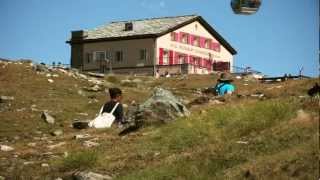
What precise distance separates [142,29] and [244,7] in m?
65.9

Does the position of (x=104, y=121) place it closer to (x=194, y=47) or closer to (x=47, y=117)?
(x=47, y=117)

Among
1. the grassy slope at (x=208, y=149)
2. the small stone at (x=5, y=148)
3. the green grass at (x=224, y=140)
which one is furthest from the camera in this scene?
the small stone at (x=5, y=148)

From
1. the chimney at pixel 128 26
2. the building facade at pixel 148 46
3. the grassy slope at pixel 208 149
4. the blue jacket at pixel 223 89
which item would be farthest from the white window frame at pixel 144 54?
the grassy slope at pixel 208 149

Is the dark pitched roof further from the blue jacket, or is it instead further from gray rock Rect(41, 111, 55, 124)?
the blue jacket

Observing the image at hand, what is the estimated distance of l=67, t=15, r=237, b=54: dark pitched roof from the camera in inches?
2997

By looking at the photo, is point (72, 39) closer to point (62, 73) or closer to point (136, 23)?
point (136, 23)

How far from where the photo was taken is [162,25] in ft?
257

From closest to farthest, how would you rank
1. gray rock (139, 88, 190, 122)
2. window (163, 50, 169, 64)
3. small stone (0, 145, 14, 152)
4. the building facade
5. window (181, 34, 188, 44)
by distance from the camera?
small stone (0, 145, 14, 152) < gray rock (139, 88, 190, 122) < the building facade < window (163, 50, 169, 64) < window (181, 34, 188, 44)

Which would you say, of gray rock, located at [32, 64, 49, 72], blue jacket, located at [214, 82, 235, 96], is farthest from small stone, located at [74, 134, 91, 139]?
gray rock, located at [32, 64, 49, 72]

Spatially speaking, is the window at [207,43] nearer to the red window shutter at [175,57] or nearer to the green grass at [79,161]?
the red window shutter at [175,57]

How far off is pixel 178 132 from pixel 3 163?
9.37 feet

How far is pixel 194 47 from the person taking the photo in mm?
81125

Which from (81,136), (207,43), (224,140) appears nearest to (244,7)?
(224,140)

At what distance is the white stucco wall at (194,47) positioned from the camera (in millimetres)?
76456
